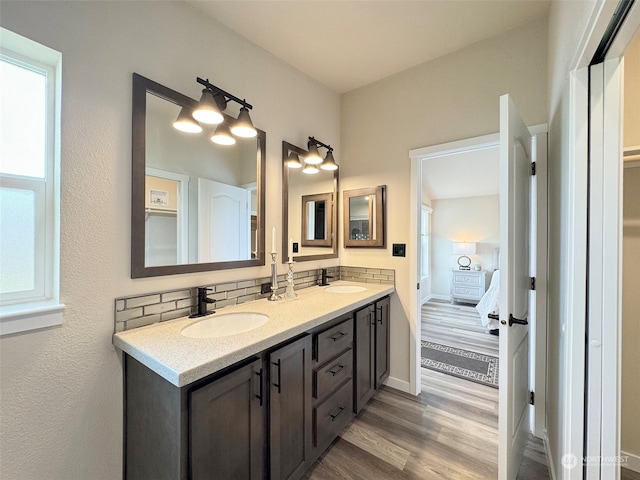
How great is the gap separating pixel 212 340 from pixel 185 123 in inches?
46.2

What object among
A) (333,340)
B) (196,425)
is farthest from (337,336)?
(196,425)

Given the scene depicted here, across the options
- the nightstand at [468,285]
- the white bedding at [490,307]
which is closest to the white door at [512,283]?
the white bedding at [490,307]

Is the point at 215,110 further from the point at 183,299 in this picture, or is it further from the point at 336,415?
the point at 336,415

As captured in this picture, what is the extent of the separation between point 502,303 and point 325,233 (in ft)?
4.99

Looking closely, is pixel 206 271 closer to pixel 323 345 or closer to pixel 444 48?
pixel 323 345

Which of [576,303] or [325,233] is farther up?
[325,233]

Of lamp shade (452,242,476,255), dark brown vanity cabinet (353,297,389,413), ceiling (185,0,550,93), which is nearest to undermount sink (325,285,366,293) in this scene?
dark brown vanity cabinet (353,297,389,413)

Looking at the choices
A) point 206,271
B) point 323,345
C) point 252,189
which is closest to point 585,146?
point 323,345

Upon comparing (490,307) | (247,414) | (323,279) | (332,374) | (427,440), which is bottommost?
(427,440)

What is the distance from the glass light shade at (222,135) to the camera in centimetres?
161

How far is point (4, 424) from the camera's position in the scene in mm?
954

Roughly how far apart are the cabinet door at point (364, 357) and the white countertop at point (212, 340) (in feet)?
0.86

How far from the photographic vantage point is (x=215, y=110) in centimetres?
143

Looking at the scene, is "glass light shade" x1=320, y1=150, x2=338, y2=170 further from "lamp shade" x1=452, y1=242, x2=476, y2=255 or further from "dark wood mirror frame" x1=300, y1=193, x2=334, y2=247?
"lamp shade" x1=452, y1=242, x2=476, y2=255
